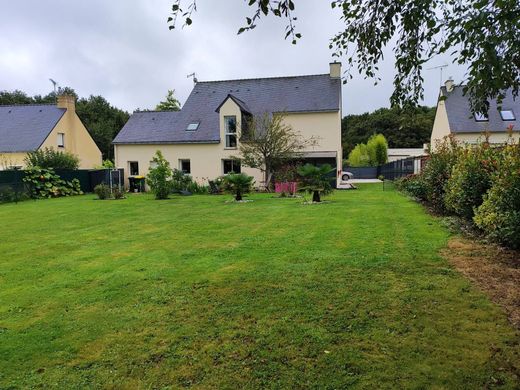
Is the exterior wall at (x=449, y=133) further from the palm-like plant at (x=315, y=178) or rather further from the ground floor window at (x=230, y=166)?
the ground floor window at (x=230, y=166)

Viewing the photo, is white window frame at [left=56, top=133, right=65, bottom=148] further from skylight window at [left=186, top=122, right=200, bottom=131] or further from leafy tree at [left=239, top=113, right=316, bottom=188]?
leafy tree at [left=239, top=113, right=316, bottom=188]

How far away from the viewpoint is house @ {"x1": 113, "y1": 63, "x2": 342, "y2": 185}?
25.5m

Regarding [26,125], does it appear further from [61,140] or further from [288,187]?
[288,187]

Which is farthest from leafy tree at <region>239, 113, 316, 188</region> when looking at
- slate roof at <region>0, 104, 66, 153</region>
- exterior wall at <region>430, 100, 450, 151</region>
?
slate roof at <region>0, 104, 66, 153</region>

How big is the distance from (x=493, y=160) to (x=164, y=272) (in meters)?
6.33

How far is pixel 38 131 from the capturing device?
2972 cm

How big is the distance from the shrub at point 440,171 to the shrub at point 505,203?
382cm

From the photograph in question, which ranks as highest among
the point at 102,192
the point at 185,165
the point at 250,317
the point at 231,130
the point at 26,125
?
the point at 26,125

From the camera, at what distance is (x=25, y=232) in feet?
32.4

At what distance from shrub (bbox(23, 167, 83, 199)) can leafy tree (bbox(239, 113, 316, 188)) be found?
34.5 feet

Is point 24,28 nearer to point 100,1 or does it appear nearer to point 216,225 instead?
point 100,1

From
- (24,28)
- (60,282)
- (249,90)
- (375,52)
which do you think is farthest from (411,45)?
(249,90)

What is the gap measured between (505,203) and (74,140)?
3217 cm

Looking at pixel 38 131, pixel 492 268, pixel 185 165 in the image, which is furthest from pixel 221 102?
pixel 492 268
